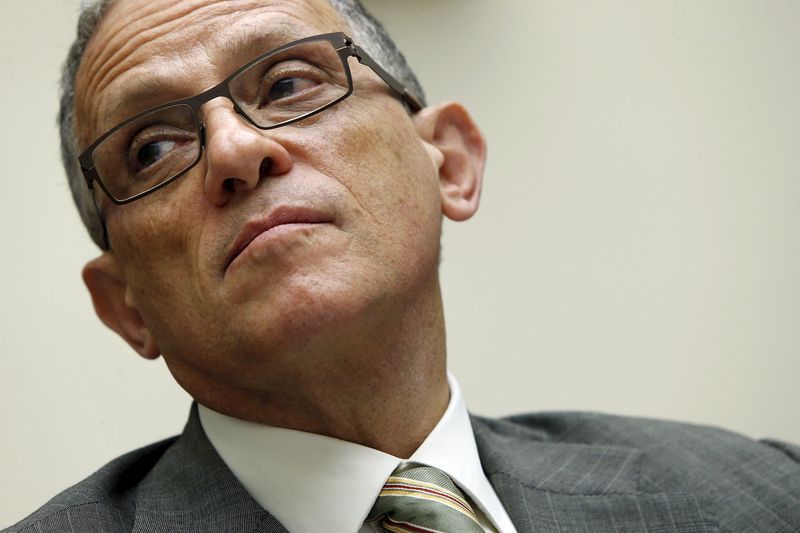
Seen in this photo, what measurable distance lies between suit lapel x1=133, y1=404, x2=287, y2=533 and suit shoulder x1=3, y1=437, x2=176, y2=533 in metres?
0.03

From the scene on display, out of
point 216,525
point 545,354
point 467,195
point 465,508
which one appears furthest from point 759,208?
point 216,525

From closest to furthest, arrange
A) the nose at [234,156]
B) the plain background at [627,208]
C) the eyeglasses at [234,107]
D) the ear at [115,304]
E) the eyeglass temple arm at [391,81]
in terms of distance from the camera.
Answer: the nose at [234,156] → the eyeglasses at [234,107] → the eyeglass temple arm at [391,81] → the ear at [115,304] → the plain background at [627,208]

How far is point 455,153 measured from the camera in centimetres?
158

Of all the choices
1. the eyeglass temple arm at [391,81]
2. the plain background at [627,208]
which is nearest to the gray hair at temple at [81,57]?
the eyeglass temple arm at [391,81]

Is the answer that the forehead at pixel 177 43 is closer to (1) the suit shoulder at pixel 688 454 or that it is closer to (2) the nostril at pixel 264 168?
(2) the nostril at pixel 264 168

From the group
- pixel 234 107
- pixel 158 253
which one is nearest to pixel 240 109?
pixel 234 107

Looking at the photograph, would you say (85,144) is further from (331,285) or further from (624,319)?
(624,319)

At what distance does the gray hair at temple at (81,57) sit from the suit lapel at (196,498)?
418 millimetres

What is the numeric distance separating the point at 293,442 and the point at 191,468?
17cm

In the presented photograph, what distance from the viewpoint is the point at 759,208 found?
2.12m

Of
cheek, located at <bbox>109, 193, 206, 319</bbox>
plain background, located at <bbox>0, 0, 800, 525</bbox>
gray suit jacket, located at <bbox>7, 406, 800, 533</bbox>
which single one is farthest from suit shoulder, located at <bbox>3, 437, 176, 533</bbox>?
plain background, located at <bbox>0, 0, 800, 525</bbox>

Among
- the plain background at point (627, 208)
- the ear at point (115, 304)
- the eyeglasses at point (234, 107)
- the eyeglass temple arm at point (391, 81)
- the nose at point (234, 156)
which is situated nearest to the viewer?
the nose at point (234, 156)

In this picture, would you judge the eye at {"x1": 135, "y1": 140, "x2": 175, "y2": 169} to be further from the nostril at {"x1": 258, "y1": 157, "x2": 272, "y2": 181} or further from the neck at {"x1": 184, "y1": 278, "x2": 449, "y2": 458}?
the neck at {"x1": 184, "y1": 278, "x2": 449, "y2": 458}

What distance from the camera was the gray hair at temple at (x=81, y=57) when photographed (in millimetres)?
1435
